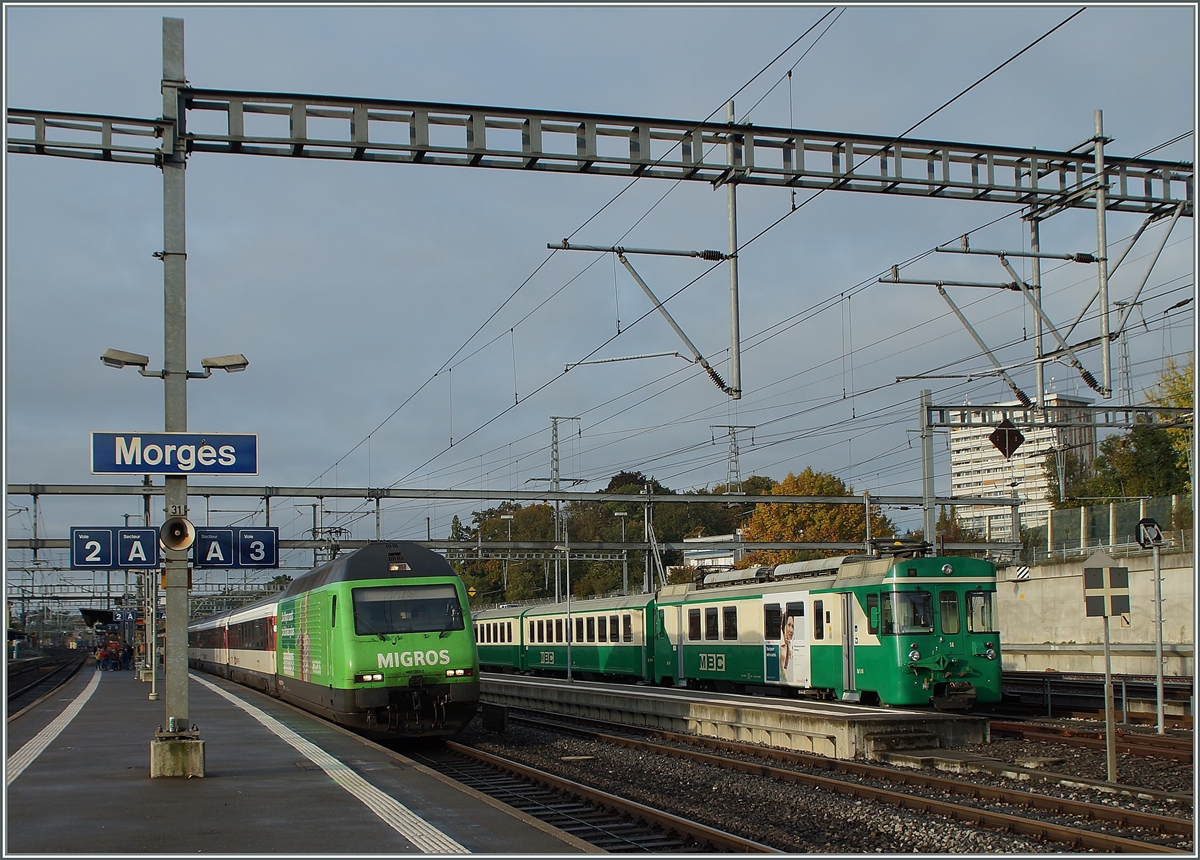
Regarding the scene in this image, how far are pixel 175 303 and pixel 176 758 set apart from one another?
16.2ft

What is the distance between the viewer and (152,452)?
12.3 metres

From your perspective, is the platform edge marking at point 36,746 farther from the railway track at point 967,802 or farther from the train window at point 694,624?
the train window at point 694,624

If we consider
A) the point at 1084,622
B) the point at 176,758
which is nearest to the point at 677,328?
the point at 176,758

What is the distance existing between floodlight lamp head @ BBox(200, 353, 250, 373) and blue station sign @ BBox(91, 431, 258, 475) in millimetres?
821

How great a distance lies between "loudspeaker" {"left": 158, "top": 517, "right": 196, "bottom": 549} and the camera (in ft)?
A: 40.4

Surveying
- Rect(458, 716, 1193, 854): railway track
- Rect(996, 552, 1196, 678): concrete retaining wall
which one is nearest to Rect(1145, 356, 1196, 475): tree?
Rect(996, 552, 1196, 678): concrete retaining wall

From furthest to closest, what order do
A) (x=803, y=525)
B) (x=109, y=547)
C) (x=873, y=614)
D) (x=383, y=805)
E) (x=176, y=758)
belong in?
(x=803, y=525) < (x=109, y=547) < (x=873, y=614) < (x=176, y=758) < (x=383, y=805)

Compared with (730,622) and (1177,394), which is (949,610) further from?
(1177,394)

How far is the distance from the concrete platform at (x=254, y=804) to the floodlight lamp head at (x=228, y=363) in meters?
4.49

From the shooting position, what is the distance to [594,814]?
1230 centimetres

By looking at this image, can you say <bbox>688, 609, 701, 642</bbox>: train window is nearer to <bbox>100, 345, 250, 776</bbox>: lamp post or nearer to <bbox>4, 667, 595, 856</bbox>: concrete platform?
<bbox>4, 667, 595, 856</bbox>: concrete platform

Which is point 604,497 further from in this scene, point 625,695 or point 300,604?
point 300,604

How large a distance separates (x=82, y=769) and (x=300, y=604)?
28.4 feet

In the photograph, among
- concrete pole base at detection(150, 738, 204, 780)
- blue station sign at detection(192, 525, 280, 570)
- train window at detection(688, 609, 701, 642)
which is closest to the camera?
concrete pole base at detection(150, 738, 204, 780)
